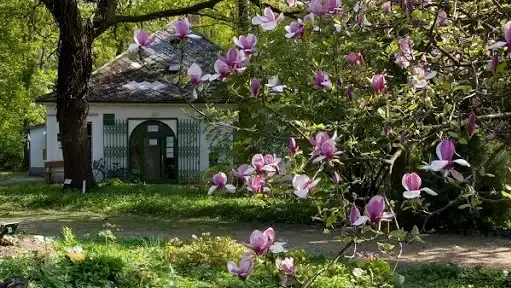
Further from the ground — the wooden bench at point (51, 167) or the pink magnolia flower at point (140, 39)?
the pink magnolia flower at point (140, 39)

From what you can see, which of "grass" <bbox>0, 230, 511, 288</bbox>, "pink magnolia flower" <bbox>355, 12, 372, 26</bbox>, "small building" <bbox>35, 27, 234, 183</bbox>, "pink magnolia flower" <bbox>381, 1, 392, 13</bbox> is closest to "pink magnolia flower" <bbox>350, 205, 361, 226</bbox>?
"pink magnolia flower" <bbox>355, 12, 372, 26</bbox>

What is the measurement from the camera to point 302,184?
8.95 ft

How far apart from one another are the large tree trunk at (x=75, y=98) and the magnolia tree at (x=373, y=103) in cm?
1587

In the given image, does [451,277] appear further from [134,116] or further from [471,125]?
[134,116]

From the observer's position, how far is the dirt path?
1093 centimetres

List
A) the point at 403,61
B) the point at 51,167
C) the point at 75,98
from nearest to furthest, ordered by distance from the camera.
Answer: the point at 403,61 < the point at 75,98 < the point at 51,167

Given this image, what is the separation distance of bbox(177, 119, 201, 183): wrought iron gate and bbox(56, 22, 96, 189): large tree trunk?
6.89 m

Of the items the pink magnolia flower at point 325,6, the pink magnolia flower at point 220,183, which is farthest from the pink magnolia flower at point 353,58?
the pink magnolia flower at point 220,183

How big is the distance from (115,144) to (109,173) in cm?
116

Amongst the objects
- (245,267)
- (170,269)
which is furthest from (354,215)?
(170,269)

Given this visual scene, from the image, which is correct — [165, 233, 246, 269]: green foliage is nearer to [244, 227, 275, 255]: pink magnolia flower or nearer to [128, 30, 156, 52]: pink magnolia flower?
[128, 30, 156, 52]: pink magnolia flower

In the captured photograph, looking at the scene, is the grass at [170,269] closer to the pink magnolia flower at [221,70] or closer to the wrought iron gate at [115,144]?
the pink magnolia flower at [221,70]

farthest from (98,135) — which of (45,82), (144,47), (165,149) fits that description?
(144,47)

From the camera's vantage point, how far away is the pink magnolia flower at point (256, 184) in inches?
117
